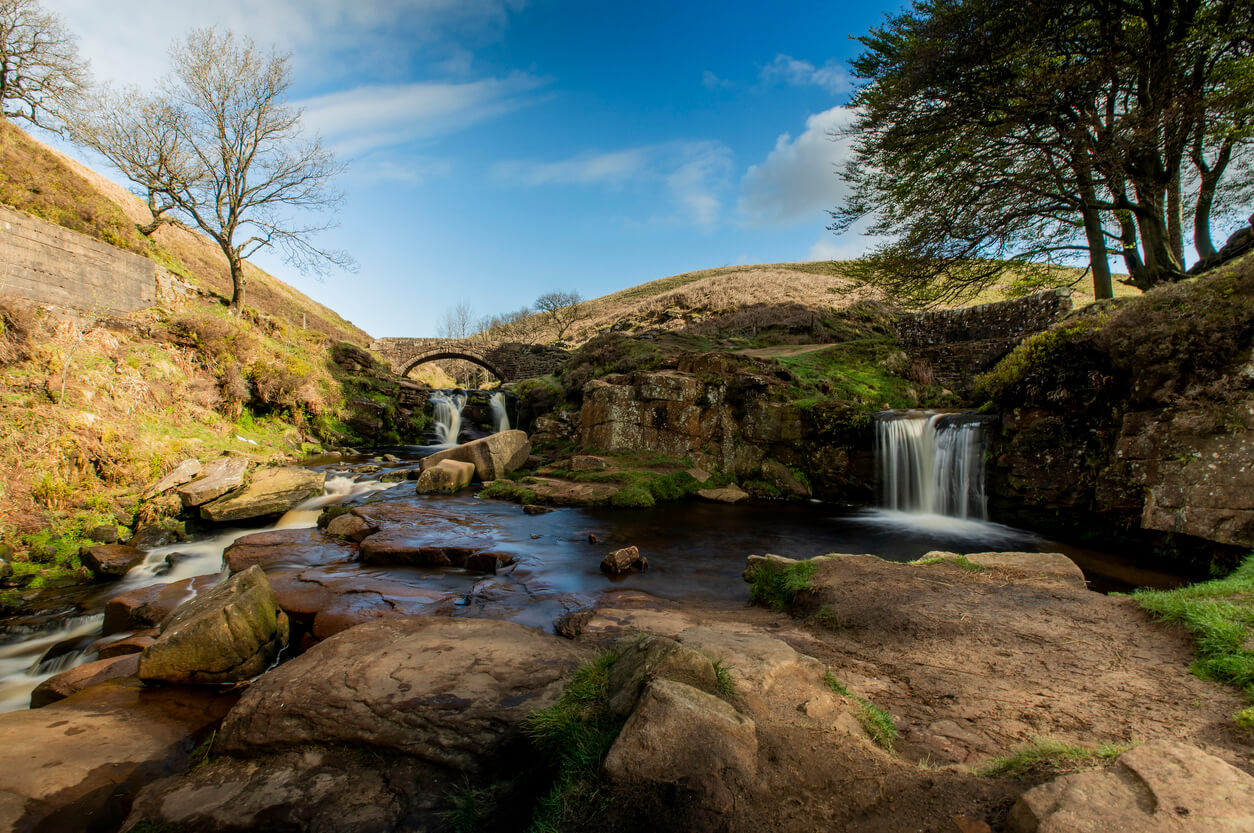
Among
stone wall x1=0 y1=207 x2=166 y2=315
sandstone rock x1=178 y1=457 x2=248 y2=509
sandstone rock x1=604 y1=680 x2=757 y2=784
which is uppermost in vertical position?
stone wall x1=0 y1=207 x2=166 y2=315

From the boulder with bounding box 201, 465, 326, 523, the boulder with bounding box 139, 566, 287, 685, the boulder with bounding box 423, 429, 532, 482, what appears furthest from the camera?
the boulder with bounding box 423, 429, 532, 482

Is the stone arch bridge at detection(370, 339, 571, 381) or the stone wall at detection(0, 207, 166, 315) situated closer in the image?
the stone wall at detection(0, 207, 166, 315)

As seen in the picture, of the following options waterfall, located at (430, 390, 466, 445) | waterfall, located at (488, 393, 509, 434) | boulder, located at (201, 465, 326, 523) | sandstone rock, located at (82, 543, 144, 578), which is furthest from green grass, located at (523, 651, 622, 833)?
waterfall, located at (488, 393, 509, 434)

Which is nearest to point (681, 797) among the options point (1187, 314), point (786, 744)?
point (786, 744)

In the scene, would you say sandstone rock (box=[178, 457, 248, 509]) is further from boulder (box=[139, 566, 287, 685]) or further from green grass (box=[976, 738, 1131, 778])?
green grass (box=[976, 738, 1131, 778])

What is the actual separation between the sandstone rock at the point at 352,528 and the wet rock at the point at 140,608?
2.33 metres

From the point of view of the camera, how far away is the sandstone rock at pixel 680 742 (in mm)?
2062

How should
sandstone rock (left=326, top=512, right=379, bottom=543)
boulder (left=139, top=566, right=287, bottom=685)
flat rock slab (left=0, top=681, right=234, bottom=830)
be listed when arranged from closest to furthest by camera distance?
flat rock slab (left=0, top=681, right=234, bottom=830)
boulder (left=139, top=566, right=287, bottom=685)
sandstone rock (left=326, top=512, right=379, bottom=543)

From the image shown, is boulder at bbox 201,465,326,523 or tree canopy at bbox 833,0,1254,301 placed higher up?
tree canopy at bbox 833,0,1254,301

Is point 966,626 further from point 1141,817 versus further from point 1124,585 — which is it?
point 1124,585

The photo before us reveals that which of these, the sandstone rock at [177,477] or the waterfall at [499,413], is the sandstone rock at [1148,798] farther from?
the waterfall at [499,413]

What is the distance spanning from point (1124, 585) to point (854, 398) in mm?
10405

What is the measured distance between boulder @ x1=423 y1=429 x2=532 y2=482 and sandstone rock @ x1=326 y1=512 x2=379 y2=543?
16.5 ft

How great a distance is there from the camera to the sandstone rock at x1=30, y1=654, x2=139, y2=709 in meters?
4.20
